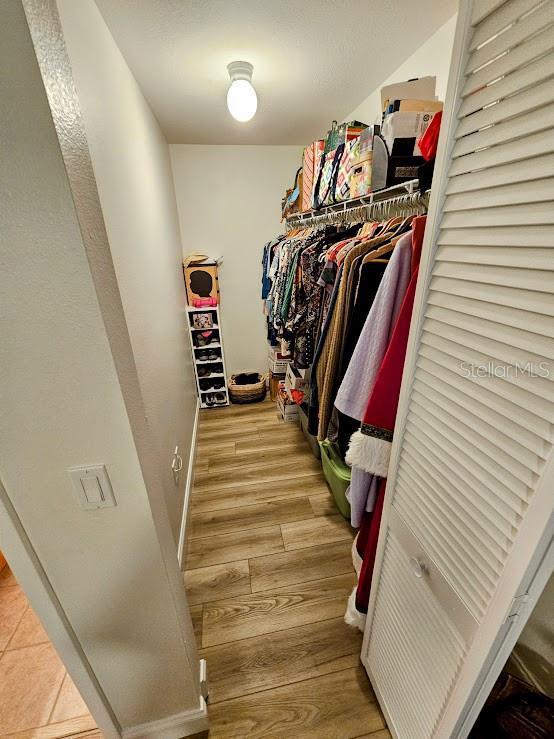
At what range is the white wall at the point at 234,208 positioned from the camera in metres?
2.63

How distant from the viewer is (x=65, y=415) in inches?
21.7

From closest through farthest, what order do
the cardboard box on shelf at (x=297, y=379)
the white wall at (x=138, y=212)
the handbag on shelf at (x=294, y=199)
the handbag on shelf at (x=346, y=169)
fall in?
1. the white wall at (x=138, y=212)
2. the handbag on shelf at (x=346, y=169)
3. the cardboard box on shelf at (x=297, y=379)
4. the handbag on shelf at (x=294, y=199)

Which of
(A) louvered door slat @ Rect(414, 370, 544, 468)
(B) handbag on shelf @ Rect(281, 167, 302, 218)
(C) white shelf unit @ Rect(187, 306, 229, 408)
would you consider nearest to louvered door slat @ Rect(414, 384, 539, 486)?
(A) louvered door slat @ Rect(414, 370, 544, 468)

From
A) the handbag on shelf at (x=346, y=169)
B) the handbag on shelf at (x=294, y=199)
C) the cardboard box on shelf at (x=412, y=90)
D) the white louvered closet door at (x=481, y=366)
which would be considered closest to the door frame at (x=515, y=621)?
the white louvered closet door at (x=481, y=366)

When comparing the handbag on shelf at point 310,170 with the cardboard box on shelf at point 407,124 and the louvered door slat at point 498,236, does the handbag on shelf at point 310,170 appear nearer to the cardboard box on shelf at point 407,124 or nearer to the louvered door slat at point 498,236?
the cardboard box on shelf at point 407,124

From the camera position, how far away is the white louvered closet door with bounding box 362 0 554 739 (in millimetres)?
423

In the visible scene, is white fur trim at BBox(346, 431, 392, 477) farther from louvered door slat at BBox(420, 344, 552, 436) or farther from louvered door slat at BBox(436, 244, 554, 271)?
louvered door slat at BBox(436, 244, 554, 271)

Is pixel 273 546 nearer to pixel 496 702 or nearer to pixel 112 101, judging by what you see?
pixel 496 702

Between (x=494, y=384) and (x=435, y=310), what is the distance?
0.19 meters

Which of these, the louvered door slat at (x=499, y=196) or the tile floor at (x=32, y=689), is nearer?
the louvered door slat at (x=499, y=196)

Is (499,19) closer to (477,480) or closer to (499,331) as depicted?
(499,331)

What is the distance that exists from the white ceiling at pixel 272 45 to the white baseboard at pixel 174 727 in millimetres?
2370

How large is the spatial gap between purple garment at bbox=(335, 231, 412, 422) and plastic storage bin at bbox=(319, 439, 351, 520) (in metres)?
0.66

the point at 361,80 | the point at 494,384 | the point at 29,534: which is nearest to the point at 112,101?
the point at 361,80
